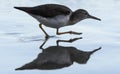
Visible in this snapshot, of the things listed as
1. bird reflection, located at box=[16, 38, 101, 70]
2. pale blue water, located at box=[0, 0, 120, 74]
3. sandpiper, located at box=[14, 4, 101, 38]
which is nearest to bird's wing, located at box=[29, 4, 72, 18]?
sandpiper, located at box=[14, 4, 101, 38]

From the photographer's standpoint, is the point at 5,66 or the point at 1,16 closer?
the point at 5,66

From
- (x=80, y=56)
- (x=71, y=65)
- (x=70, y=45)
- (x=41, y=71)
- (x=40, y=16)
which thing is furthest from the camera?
(x=40, y=16)

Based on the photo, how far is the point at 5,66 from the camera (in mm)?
7297

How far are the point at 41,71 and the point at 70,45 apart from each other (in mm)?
1887

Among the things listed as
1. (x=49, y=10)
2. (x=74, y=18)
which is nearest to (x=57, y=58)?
(x=49, y=10)

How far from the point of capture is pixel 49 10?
964 centimetres

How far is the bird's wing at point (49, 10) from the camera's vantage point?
31.1ft

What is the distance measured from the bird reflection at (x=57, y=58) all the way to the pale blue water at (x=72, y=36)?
110 millimetres

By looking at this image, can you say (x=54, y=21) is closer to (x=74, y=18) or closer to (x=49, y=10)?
(x=49, y=10)

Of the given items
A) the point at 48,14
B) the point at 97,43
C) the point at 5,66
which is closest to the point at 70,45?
the point at 97,43

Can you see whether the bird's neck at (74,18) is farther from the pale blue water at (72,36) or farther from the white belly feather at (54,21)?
the white belly feather at (54,21)

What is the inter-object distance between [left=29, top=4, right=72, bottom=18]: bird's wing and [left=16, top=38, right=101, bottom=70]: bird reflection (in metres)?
1.06

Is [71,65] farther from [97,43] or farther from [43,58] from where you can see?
[97,43]

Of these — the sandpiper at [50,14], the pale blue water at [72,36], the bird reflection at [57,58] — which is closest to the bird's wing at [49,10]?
the sandpiper at [50,14]
